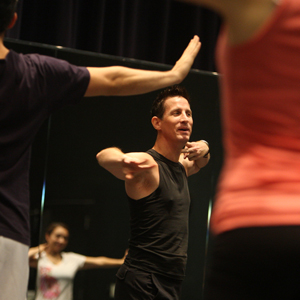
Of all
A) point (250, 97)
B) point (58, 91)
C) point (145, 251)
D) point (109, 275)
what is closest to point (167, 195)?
point (145, 251)

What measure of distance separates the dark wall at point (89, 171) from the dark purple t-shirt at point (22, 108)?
1.48m

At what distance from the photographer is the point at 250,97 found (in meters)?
0.63

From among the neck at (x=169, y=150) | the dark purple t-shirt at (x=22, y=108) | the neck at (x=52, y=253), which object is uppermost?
the neck at (x=169, y=150)

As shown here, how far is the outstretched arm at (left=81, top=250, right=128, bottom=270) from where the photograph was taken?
102 inches

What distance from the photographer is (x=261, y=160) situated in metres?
0.62

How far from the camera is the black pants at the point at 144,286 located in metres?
1.92

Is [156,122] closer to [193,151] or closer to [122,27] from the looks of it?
[193,151]

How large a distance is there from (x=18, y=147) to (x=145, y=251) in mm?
1096

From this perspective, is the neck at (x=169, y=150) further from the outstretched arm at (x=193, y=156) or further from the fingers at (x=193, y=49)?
the fingers at (x=193, y=49)

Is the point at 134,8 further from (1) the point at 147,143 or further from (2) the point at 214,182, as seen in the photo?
(2) the point at 214,182

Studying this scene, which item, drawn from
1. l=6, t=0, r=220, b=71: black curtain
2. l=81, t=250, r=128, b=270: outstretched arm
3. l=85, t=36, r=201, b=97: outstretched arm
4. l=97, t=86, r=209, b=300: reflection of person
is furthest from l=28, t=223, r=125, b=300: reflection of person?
l=85, t=36, r=201, b=97: outstretched arm

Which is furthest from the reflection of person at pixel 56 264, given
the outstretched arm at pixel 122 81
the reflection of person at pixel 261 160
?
the reflection of person at pixel 261 160

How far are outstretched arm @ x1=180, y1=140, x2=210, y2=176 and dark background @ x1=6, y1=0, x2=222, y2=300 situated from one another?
40 centimetres

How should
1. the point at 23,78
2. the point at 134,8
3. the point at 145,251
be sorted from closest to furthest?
the point at 23,78 < the point at 145,251 < the point at 134,8
